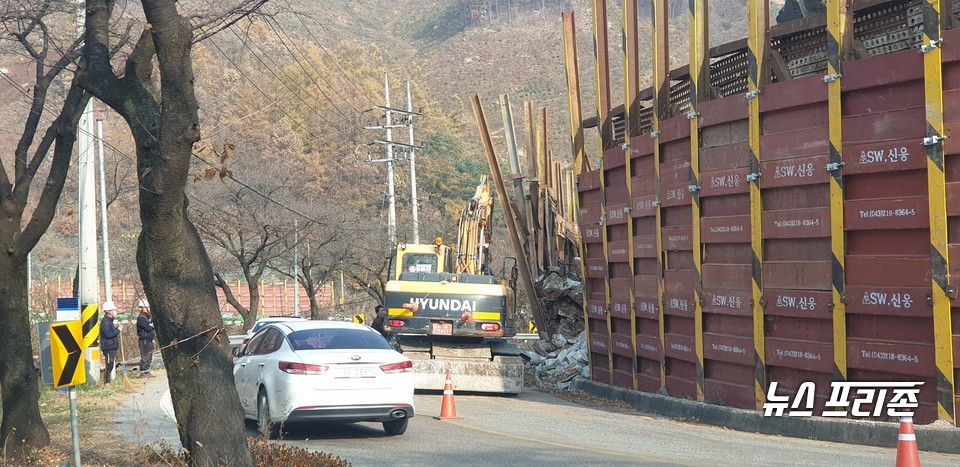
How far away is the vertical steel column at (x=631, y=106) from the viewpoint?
637 inches

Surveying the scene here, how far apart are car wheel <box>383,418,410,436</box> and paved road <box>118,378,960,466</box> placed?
113 millimetres

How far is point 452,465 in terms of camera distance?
33.7ft

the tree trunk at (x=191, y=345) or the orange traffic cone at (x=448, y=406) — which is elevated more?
the tree trunk at (x=191, y=345)

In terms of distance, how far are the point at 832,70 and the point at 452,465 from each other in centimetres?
589

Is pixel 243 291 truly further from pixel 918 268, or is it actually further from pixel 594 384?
pixel 918 268

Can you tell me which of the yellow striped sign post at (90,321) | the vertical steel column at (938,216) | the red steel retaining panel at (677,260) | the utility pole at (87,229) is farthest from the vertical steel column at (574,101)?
the yellow striped sign post at (90,321)

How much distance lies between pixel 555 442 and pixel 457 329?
25.4 ft

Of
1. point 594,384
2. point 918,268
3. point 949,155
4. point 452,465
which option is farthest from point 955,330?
point 594,384

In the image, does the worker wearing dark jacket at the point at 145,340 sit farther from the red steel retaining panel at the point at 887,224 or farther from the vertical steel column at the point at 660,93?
the red steel retaining panel at the point at 887,224

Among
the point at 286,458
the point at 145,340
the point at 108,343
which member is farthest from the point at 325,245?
the point at 286,458

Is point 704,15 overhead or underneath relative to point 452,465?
overhead

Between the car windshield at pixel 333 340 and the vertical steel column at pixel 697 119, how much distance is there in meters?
4.15

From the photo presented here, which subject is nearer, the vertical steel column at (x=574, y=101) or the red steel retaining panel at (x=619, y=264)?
the red steel retaining panel at (x=619, y=264)

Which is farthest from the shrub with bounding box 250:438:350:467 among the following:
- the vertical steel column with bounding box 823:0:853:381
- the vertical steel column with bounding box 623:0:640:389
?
the vertical steel column with bounding box 623:0:640:389
